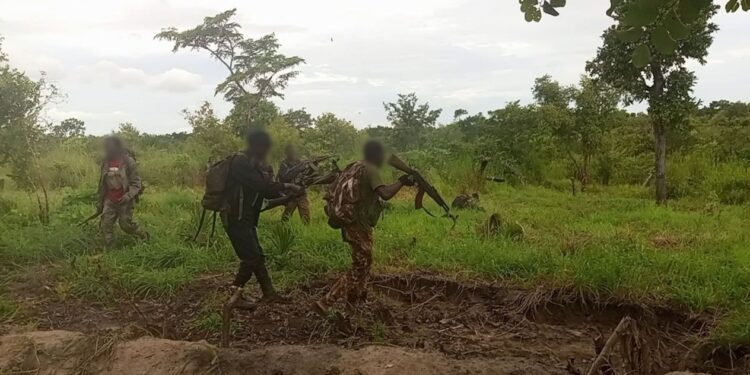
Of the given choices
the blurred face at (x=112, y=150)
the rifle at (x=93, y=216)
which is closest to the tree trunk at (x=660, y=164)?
the blurred face at (x=112, y=150)

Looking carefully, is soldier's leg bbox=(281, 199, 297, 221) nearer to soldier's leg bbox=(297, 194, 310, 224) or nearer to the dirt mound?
soldier's leg bbox=(297, 194, 310, 224)

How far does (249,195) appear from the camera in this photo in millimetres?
5613

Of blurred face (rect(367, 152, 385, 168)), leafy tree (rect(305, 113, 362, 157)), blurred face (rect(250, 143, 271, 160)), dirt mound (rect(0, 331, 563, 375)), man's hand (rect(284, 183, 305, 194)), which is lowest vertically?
dirt mound (rect(0, 331, 563, 375))

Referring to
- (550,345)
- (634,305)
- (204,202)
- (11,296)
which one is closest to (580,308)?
(634,305)

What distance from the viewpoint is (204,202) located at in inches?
220

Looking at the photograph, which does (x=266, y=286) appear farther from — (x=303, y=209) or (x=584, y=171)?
(x=584, y=171)

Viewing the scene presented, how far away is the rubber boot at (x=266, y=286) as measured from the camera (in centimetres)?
584

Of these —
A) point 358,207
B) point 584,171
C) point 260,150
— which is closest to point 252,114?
point 584,171

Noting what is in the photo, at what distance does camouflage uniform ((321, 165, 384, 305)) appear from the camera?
5.09 meters

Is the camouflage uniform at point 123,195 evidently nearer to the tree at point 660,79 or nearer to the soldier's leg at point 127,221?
the soldier's leg at point 127,221

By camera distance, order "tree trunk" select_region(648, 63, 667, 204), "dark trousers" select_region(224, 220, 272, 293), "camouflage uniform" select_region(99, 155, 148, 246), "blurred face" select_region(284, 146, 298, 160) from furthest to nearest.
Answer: "tree trunk" select_region(648, 63, 667, 204) → "camouflage uniform" select_region(99, 155, 148, 246) → "blurred face" select_region(284, 146, 298, 160) → "dark trousers" select_region(224, 220, 272, 293)

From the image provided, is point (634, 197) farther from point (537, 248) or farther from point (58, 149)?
point (58, 149)

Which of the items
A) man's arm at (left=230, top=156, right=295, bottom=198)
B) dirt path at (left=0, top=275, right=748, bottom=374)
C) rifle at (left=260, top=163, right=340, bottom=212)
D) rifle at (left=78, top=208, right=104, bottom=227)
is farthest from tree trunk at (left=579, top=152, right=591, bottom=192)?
man's arm at (left=230, top=156, right=295, bottom=198)

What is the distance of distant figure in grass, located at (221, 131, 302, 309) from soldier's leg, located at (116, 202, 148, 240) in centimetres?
307
